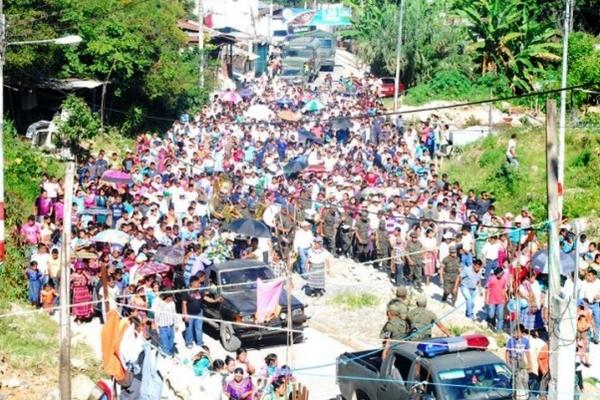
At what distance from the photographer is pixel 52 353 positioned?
1831 cm

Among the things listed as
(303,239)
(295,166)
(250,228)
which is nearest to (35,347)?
(250,228)

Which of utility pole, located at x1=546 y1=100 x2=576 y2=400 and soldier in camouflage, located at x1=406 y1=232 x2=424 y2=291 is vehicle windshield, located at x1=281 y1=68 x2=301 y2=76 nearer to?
soldier in camouflage, located at x1=406 y1=232 x2=424 y2=291

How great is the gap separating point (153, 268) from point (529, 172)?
1524 cm

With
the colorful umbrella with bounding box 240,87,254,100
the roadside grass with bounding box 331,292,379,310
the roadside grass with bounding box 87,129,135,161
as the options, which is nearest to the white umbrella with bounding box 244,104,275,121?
the roadside grass with bounding box 87,129,135,161

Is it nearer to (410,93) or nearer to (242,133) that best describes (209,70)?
(410,93)

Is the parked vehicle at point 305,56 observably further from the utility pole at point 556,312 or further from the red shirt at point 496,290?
the utility pole at point 556,312

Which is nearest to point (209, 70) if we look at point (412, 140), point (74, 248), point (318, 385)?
point (412, 140)

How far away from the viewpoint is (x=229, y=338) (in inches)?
736

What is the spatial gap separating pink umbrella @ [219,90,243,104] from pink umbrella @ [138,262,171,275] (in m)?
25.2

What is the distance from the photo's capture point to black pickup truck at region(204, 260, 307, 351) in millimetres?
18453

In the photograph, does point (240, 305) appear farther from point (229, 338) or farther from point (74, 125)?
point (74, 125)

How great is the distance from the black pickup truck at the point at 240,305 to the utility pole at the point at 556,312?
5.48 meters

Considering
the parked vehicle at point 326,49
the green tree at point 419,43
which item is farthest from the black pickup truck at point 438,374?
the parked vehicle at point 326,49

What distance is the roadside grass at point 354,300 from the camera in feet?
70.6
